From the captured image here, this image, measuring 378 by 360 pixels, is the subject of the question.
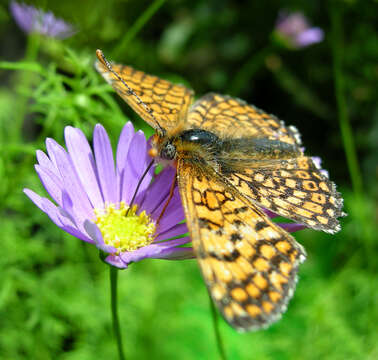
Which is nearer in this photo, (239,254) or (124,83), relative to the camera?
(239,254)

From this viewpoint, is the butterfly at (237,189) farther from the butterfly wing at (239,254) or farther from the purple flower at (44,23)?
the purple flower at (44,23)

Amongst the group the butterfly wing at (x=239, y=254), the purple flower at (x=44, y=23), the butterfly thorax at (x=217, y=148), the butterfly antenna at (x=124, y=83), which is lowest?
the butterfly wing at (x=239, y=254)

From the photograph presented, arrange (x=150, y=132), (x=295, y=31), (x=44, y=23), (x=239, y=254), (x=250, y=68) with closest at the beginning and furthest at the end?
1. (x=239, y=254)
2. (x=44, y=23)
3. (x=150, y=132)
4. (x=295, y=31)
5. (x=250, y=68)

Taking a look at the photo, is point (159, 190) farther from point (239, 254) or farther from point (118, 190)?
point (239, 254)

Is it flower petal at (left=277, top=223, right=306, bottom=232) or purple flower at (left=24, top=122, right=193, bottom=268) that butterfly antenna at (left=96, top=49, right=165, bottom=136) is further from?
flower petal at (left=277, top=223, right=306, bottom=232)

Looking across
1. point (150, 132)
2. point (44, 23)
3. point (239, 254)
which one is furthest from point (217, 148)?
point (150, 132)

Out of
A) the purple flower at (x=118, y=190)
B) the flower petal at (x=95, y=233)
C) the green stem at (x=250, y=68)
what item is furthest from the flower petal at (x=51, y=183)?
the green stem at (x=250, y=68)
